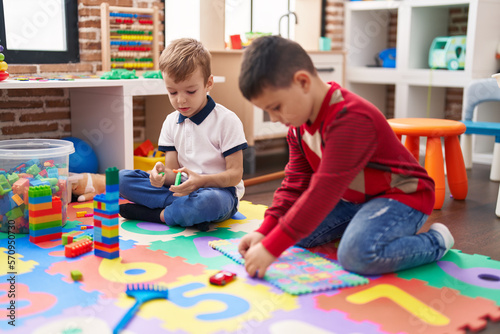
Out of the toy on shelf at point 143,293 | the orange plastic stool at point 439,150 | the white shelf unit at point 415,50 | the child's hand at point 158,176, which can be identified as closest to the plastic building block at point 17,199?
the child's hand at point 158,176

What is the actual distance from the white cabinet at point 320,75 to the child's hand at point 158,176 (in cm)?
111

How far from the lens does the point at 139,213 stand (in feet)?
5.82

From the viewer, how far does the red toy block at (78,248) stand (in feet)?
4.66

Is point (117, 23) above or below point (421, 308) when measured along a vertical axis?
above

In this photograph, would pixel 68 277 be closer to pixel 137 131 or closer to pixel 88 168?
pixel 88 168

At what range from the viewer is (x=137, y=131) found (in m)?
2.73

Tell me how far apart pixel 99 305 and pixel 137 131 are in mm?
1685

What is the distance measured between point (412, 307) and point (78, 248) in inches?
33.2

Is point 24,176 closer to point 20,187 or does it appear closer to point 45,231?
point 20,187

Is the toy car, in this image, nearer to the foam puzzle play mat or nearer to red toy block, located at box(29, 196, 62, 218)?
the foam puzzle play mat

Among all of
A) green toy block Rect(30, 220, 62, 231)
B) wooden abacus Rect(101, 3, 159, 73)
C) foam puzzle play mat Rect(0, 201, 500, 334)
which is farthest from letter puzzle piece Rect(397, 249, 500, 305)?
wooden abacus Rect(101, 3, 159, 73)

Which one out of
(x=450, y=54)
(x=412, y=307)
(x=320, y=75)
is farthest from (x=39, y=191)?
(x=450, y=54)

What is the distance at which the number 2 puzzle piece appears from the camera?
107 centimetres

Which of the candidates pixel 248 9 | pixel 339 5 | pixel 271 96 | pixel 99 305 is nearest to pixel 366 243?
pixel 271 96
